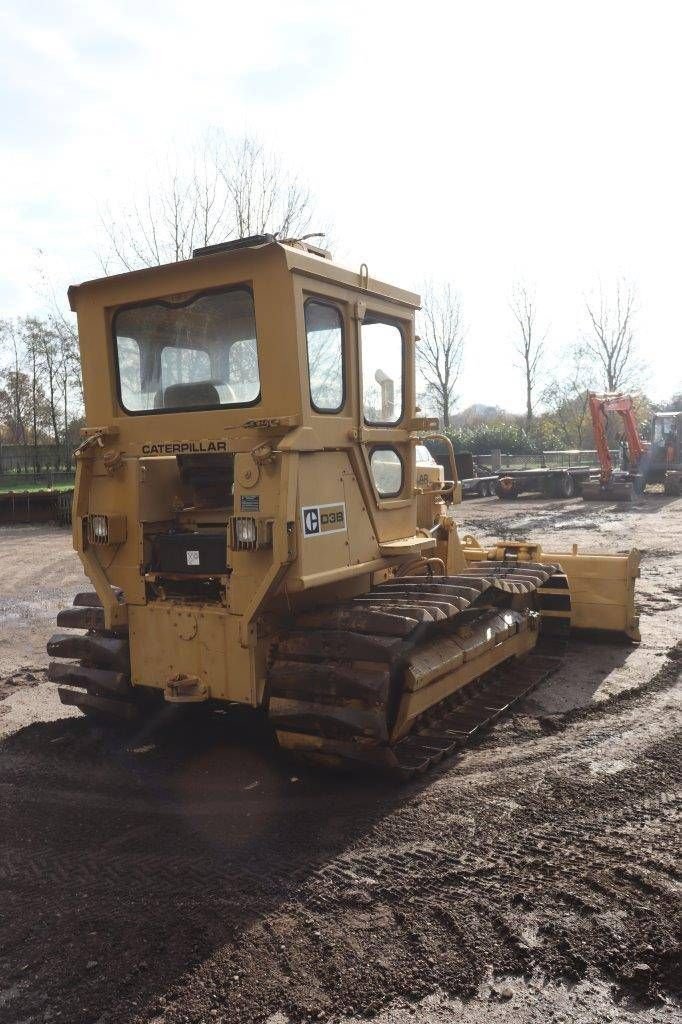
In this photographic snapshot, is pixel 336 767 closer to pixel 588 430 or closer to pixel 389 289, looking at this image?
pixel 389 289

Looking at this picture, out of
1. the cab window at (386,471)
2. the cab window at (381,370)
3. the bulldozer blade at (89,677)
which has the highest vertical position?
the cab window at (381,370)

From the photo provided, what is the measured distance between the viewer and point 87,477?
5.51 metres

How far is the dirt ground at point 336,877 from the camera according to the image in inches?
118

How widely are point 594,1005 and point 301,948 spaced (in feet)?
3.60

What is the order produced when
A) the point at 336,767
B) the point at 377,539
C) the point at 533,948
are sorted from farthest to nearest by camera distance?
the point at 377,539 → the point at 336,767 → the point at 533,948

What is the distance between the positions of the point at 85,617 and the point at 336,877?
2.86 m

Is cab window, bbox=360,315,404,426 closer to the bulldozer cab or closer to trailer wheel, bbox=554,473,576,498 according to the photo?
the bulldozer cab

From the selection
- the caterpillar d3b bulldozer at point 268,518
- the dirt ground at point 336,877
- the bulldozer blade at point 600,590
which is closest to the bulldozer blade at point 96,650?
the caterpillar d3b bulldozer at point 268,518

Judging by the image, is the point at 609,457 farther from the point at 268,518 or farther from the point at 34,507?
the point at 268,518

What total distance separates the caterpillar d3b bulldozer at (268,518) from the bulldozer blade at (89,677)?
0.01 m

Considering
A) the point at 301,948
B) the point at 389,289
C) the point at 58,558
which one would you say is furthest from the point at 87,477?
the point at 58,558

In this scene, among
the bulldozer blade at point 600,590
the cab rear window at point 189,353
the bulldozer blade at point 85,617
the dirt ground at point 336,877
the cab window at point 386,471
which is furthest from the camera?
the bulldozer blade at point 600,590

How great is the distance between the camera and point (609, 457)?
26656 mm

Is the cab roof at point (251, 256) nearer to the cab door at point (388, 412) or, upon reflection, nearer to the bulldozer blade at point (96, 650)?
the cab door at point (388, 412)
